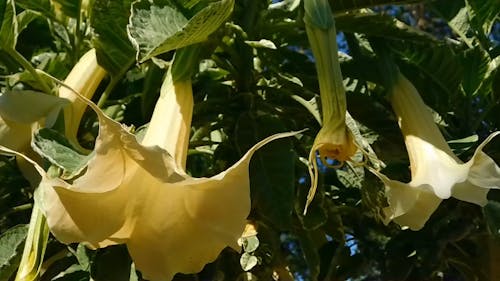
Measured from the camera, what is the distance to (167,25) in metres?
0.79

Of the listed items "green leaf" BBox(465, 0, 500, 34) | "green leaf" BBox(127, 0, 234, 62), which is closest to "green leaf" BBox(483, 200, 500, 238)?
"green leaf" BBox(465, 0, 500, 34)

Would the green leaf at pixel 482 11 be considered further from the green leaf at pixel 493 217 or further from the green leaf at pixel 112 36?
the green leaf at pixel 112 36

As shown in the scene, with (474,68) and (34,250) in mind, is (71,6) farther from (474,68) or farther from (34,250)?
(474,68)

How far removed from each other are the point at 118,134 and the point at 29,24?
23.0 inches

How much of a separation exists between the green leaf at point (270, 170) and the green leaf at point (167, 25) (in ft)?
0.50

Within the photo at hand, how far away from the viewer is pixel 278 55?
1.05 meters

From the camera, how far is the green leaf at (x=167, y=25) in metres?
0.74

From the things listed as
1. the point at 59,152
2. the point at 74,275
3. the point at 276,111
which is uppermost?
the point at 59,152

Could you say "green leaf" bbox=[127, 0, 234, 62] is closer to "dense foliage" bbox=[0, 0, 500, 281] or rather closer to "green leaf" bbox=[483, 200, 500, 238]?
"dense foliage" bbox=[0, 0, 500, 281]

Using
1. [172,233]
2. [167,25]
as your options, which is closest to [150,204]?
[172,233]

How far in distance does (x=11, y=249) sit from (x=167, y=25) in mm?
286

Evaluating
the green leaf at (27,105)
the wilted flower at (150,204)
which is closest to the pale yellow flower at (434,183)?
the wilted flower at (150,204)

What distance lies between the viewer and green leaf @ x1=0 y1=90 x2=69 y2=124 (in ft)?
2.81

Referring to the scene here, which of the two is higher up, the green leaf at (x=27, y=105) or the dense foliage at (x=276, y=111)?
the green leaf at (x=27, y=105)
